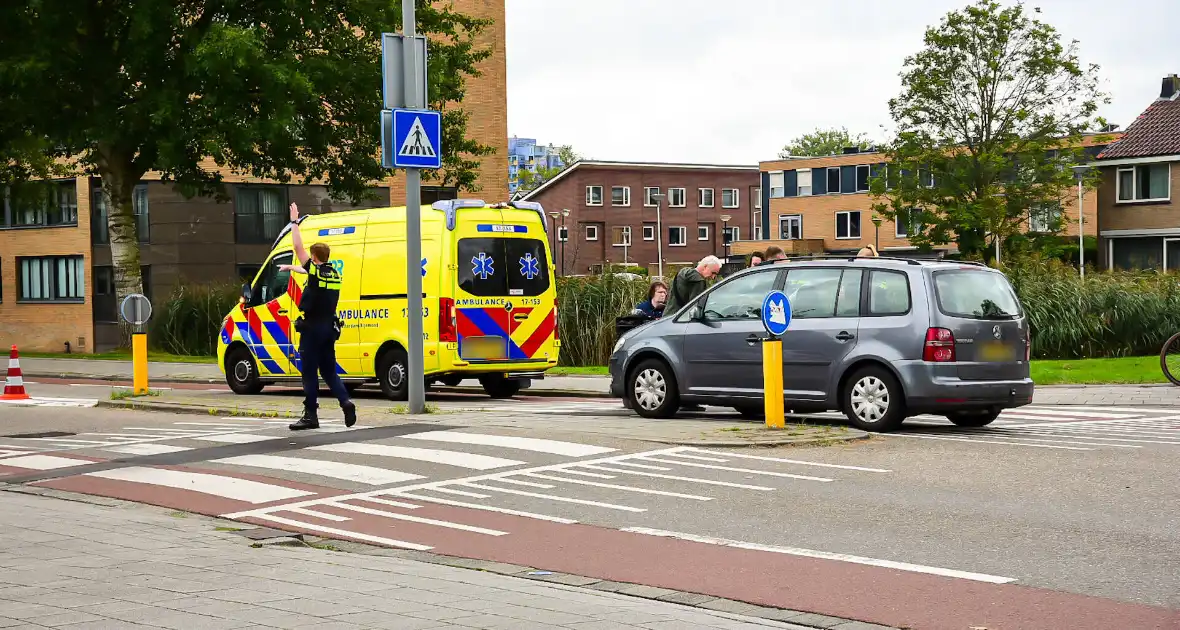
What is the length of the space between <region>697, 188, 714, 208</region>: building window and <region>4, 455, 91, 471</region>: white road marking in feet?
290

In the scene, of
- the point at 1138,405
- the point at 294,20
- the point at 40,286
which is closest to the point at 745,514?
the point at 1138,405

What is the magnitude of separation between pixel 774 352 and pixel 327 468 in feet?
13.6

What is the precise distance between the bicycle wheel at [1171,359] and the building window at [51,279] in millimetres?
36710

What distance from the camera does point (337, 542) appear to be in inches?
320

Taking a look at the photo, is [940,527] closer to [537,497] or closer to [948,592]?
[948,592]

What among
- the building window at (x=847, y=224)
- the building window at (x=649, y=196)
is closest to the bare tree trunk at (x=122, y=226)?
the building window at (x=847, y=224)

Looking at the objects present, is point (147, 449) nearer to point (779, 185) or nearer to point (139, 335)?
point (139, 335)

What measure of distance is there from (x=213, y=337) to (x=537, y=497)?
2839cm

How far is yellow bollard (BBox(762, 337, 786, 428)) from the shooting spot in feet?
41.3

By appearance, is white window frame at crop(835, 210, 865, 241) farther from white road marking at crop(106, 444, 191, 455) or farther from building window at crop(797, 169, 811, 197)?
white road marking at crop(106, 444, 191, 455)

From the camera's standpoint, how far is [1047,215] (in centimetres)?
5409

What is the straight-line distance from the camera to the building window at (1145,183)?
186 ft

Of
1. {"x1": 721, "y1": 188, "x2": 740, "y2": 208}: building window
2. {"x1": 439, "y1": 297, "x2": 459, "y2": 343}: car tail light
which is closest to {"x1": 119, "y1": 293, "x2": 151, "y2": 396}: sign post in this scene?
{"x1": 439, "y1": 297, "x2": 459, "y2": 343}: car tail light

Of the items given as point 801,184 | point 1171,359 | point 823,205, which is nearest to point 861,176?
point 823,205
